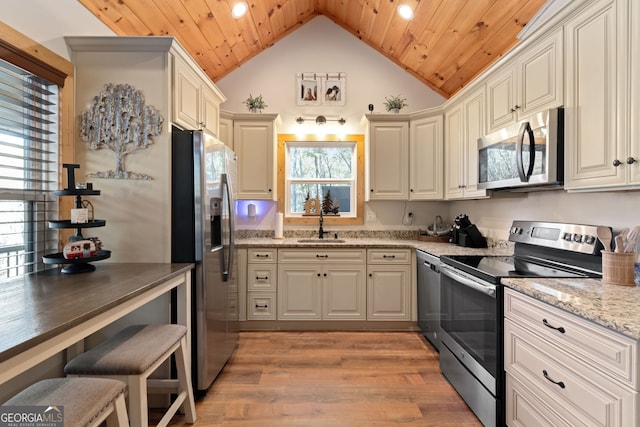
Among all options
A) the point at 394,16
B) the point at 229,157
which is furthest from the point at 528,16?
the point at 229,157

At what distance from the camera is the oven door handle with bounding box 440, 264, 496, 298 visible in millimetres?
1799

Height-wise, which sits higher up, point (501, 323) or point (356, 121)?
point (356, 121)

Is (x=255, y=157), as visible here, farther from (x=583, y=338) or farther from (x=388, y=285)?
(x=583, y=338)

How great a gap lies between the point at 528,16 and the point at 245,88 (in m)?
2.84

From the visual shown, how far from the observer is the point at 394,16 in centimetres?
318

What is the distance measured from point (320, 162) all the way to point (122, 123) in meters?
2.31

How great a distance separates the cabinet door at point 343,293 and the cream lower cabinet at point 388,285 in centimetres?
8

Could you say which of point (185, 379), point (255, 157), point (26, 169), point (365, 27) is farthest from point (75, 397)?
point (365, 27)

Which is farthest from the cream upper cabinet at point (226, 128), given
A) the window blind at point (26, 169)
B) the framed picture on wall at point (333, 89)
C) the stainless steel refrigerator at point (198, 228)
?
the window blind at point (26, 169)

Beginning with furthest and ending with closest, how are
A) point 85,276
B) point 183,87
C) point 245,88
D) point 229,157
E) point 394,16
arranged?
1. point 245,88
2. point 394,16
3. point 229,157
4. point 183,87
5. point 85,276

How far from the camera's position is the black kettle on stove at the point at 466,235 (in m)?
3.08

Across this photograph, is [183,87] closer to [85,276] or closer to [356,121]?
[85,276]

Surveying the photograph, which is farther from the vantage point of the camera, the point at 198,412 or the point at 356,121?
the point at 356,121

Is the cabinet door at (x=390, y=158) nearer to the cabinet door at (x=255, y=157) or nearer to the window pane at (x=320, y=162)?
the window pane at (x=320, y=162)
